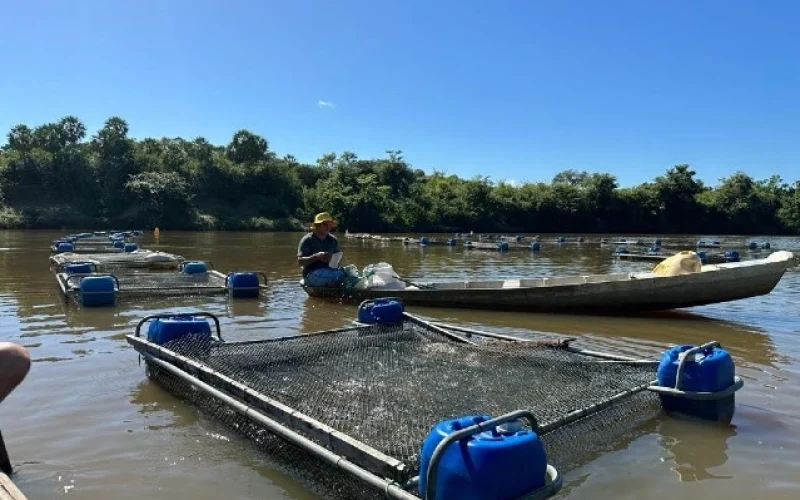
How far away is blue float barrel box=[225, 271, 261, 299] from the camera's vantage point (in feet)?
41.4

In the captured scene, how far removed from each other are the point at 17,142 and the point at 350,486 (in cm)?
6726

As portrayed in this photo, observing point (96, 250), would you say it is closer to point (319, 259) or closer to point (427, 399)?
point (319, 259)

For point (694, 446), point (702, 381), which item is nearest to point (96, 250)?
point (702, 381)

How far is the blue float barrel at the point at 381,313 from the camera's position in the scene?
805 cm

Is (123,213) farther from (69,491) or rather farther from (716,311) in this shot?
(69,491)

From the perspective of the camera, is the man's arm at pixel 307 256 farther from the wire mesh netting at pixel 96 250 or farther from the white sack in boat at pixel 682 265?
the wire mesh netting at pixel 96 250

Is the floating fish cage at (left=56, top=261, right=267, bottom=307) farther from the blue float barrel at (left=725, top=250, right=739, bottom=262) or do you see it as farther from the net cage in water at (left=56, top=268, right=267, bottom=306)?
the blue float barrel at (left=725, top=250, right=739, bottom=262)

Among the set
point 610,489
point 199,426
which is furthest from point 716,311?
point 199,426

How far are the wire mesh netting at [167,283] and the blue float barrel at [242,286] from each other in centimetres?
30

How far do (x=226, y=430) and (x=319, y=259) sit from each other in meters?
7.35

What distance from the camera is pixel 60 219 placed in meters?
51.1

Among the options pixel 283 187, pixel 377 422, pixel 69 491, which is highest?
pixel 283 187

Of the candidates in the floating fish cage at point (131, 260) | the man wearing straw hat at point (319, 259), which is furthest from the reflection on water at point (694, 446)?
the floating fish cage at point (131, 260)

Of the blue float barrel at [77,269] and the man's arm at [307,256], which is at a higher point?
the man's arm at [307,256]
